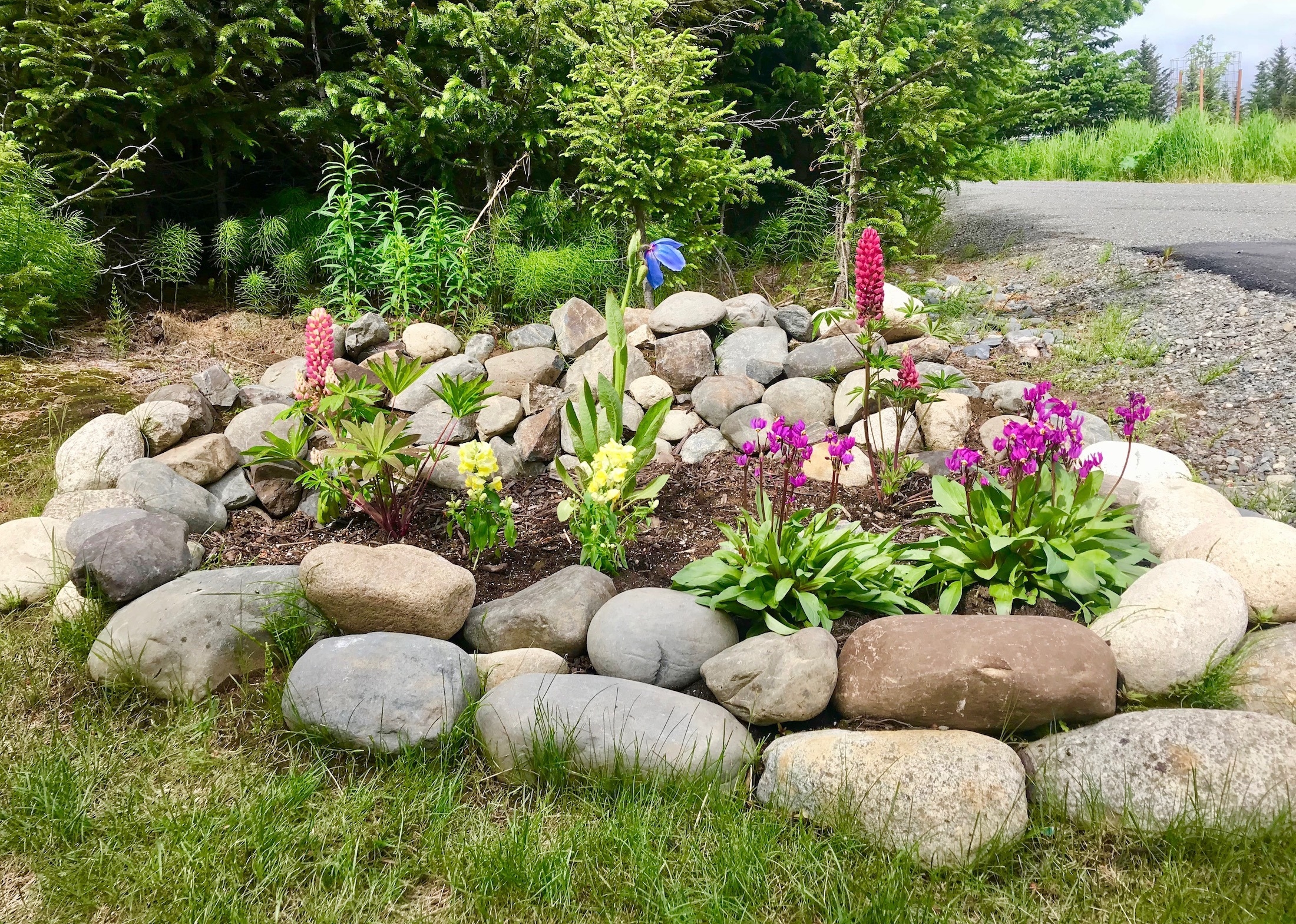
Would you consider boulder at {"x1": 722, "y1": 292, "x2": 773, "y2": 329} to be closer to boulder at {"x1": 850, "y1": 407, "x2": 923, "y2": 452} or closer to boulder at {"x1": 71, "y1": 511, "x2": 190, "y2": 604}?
boulder at {"x1": 850, "y1": 407, "x2": 923, "y2": 452}

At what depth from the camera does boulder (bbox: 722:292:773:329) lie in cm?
481

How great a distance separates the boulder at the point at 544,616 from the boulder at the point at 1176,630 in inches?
63.5

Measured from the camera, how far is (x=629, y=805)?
2.27 m

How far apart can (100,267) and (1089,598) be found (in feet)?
21.1

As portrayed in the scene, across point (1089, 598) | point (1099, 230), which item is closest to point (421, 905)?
point (1089, 598)

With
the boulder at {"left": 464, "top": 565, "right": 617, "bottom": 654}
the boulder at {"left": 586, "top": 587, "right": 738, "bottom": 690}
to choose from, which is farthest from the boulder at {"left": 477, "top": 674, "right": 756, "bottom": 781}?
the boulder at {"left": 464, "top": 565, "right": 617, "bottom": 654}

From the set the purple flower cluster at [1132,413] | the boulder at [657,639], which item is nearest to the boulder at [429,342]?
the boulder at [657,639]

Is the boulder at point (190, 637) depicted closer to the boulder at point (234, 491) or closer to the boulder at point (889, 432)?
the boulder at point (234, 491)

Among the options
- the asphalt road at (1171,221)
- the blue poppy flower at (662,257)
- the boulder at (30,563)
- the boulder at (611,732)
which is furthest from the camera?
the asphalt road at (1171,221)

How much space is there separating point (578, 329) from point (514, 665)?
246 centimetres

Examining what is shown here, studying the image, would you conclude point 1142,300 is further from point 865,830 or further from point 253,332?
point 253,332

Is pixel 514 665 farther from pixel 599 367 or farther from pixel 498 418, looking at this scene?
pixel 599 367

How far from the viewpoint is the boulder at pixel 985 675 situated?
2.36 meters

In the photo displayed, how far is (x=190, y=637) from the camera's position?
2732mm
